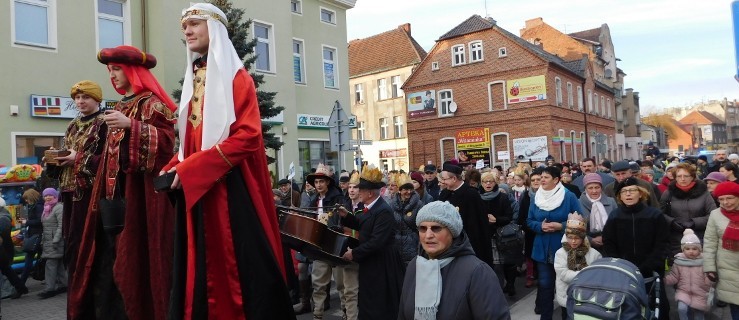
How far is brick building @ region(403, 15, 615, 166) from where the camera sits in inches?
1452

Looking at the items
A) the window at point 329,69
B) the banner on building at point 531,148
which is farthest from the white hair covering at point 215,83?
the banner on building at point 531,148

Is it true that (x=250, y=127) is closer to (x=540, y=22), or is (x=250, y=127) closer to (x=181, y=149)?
(x=181, y=149)

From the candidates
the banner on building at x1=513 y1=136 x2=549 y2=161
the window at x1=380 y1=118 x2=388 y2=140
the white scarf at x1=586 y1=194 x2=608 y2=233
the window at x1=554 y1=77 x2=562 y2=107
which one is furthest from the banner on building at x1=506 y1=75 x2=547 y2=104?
the white scarf at x1=586 y1=194 x2=608 y2=233

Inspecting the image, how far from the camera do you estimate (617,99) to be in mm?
55000

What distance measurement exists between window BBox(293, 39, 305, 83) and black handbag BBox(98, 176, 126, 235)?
728 inches

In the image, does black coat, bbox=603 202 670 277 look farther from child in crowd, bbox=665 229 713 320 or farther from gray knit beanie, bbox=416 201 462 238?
gray knit beanie, bbox=416 201 462 238

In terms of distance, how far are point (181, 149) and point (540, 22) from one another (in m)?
54.8

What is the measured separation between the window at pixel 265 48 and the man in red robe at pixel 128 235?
16301 millimetres

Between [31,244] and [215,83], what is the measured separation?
27.2 feet

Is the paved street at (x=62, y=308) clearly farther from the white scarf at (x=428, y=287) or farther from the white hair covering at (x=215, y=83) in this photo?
the white hair covering at (x=215, y=83)

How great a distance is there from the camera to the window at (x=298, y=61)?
22.1 m

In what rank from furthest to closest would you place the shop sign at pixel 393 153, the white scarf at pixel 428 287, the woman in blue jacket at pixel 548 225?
the shop sign at pixel 393 153 < the woman in blue jacket at pixel 548 225 < the white scarf at pixel 428 287

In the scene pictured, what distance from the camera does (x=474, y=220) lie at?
7.42 meters

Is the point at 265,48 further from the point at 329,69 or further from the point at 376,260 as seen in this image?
the point at 376,260
